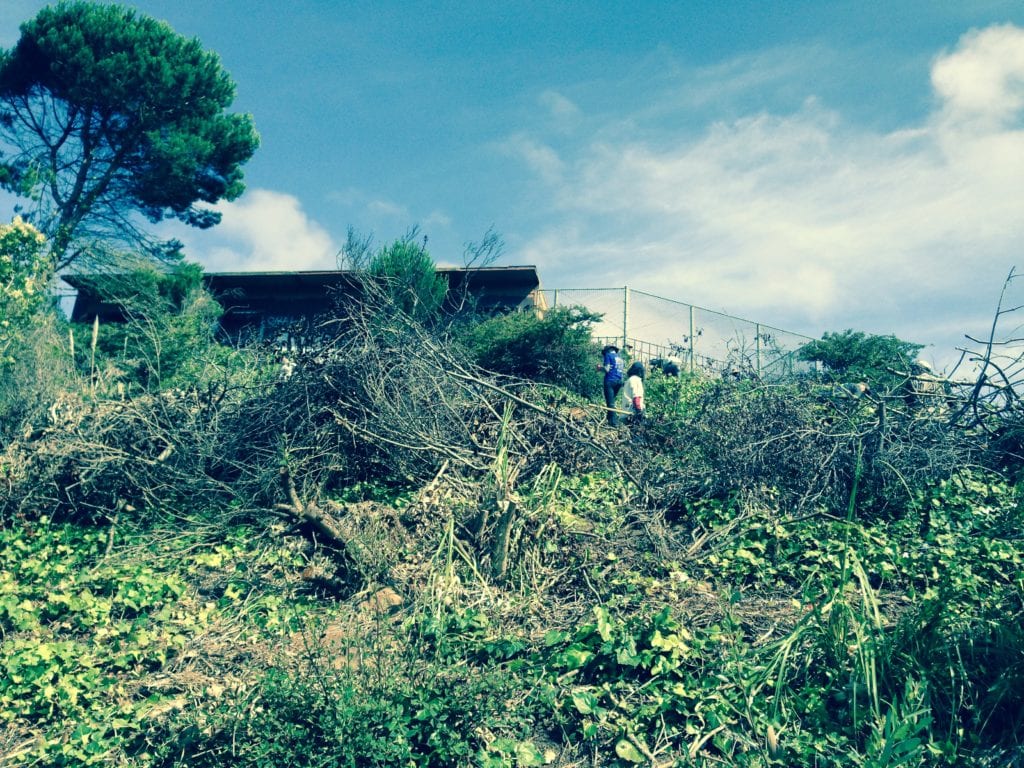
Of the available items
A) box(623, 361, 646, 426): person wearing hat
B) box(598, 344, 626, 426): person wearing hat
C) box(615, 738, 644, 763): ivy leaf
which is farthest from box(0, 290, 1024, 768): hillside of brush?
box(598, 344, 626, 426): person wearing hat

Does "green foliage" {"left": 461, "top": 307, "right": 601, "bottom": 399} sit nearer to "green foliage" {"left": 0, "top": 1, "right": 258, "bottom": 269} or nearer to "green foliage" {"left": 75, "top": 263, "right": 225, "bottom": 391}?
"green foliage" {"left": 75, "top": 263, "right": 225, "bottom": 391}

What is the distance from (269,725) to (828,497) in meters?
4.70

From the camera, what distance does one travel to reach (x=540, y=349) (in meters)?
13.8

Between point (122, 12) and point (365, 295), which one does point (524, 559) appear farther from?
point (122, 12)

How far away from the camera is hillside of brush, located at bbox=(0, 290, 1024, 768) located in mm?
3357

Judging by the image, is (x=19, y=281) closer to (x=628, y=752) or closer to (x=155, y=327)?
(x=155, y=327)

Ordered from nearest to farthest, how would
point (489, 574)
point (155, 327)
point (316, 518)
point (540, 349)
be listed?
point (489, 574) < point (316, 518) < point (155, 327) < point (540, 349)

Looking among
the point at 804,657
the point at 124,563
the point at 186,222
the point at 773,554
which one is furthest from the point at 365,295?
the point at 186,222

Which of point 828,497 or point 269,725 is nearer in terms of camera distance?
point 269,725

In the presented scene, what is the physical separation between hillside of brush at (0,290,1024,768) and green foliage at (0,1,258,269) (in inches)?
466

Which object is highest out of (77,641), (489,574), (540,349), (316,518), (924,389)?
(540,349)

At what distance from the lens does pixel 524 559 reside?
5.15 metres

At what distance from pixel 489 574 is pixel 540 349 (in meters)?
9.08

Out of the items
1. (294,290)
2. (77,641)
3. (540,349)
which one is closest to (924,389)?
(77,641)
